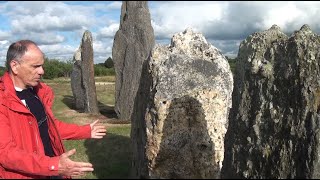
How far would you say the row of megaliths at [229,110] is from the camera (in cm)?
432

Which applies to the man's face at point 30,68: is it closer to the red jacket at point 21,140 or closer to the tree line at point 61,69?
the red jacket at point 21,140

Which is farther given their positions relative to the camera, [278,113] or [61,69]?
[61,69]

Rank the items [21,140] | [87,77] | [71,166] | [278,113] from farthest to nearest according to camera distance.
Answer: [87,77], [21,140], [278,113], [71,166]

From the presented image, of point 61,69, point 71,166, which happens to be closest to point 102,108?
point 71,166

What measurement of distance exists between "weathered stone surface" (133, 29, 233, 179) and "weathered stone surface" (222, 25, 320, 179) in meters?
2.73

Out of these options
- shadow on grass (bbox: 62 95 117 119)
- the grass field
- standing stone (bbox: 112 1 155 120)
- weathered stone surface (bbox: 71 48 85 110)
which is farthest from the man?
→ weathered stone surface (bbox: 71 48 85 110)

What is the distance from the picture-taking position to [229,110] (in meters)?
6.16

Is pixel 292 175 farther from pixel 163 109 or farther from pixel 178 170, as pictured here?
pixel 178 170

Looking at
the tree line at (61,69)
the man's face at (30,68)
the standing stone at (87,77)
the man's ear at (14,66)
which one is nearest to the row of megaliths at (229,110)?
the man's face at (30,68)

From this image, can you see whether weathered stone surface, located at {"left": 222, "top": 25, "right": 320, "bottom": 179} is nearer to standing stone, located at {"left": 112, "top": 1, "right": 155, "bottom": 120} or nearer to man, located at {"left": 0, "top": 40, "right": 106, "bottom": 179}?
man, located at {"left": 0, "top": 40, "right": 106, "bottom": 179}

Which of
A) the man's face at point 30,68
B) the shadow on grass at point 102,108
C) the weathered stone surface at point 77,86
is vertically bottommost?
the shadow on grass at point 102,108

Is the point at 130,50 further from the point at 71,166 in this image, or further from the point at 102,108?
the point at 71,166

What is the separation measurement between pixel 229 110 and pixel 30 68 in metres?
2.59

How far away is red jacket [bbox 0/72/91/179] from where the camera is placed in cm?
411
